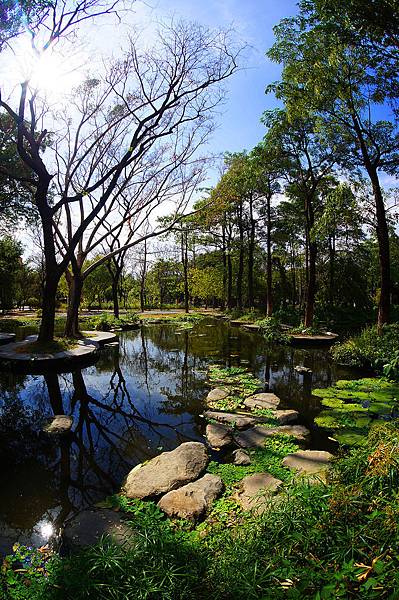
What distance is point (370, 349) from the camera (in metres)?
9.35

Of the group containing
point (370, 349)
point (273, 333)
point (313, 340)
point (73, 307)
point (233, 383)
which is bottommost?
point (233, 383)

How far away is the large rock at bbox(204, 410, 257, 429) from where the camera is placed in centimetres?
559

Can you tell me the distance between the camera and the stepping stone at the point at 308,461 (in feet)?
12.5

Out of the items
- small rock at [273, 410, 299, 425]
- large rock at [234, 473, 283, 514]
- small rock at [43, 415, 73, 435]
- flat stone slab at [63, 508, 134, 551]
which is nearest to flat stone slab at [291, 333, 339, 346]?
small rock at [273, 410, 299, 425]

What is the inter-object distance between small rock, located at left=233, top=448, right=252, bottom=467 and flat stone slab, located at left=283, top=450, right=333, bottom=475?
0.46m

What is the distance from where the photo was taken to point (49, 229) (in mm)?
11352

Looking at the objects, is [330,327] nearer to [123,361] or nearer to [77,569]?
[123,361]

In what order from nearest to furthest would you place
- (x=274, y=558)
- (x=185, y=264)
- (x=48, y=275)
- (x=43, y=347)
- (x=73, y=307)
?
(x=274, y=558), (x=43, y=347), (x=48, y=275), (x=73, y=307), (x=185, y=264)

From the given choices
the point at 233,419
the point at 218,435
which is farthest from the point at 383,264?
the point at 218,435

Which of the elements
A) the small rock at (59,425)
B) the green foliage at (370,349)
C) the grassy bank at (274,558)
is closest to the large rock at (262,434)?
the grassy bank at (274,558)

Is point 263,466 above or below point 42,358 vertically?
below

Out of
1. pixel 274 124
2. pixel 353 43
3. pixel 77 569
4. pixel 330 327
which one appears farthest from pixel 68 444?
pixel 330 327

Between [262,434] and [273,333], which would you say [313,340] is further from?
[262,434]

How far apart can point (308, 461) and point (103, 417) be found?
12.3 ft
